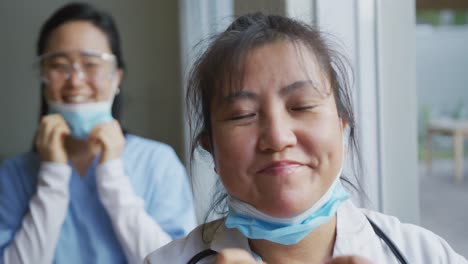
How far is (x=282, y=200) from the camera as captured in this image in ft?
2.04

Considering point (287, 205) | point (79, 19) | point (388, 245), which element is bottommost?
point (388, 245)

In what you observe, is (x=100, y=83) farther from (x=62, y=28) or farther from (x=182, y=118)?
(x=182, y=118)

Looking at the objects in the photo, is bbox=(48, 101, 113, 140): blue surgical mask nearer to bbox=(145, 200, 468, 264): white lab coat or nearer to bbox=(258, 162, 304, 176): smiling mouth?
bbox=(145, 200, 468, 264): white lab coat

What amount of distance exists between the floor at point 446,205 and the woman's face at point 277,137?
55 centimetres

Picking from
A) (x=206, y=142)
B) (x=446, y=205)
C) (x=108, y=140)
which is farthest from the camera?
(x=446, y=205)

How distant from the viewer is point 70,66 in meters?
1.27

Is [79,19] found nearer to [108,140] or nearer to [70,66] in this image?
[70,66]

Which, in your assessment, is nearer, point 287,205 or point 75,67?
point 287,205

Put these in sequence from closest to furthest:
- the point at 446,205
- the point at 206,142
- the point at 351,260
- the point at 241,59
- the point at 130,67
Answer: the point at 351,260
the point at 241,59
the point at 206,142
the point at 446,205
the point at 130,67

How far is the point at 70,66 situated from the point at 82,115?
5.3 inches

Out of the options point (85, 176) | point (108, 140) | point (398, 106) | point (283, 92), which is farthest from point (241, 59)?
point (85, 176)

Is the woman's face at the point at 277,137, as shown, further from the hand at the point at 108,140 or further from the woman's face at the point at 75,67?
the woman's face at the point at 75,67

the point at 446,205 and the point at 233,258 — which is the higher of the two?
the point at 233,258

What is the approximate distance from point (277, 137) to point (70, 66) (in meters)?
0.85
